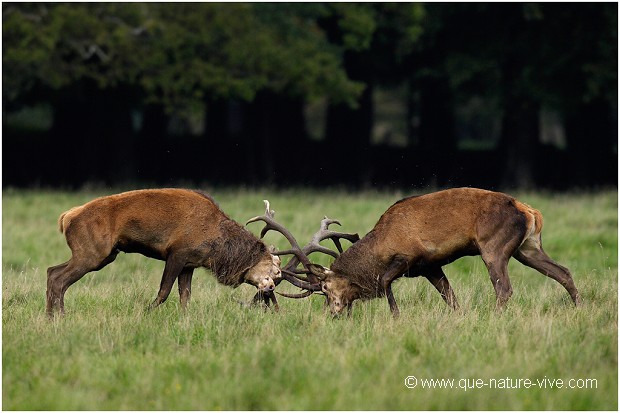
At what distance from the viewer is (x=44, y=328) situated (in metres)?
8.60

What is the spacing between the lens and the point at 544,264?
10312 mm

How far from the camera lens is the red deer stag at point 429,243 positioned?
988 cm

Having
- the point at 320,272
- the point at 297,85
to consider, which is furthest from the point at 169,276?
the point at 297,85

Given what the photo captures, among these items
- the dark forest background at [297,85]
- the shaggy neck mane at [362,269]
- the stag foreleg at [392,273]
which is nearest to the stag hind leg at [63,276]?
the shaggy neck mane at [362,269]

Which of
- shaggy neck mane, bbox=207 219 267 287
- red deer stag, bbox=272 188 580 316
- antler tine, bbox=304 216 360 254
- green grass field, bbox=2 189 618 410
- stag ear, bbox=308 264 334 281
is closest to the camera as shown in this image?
green grass field, bbox=2 189 618 410

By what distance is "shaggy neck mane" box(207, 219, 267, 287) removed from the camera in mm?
10117

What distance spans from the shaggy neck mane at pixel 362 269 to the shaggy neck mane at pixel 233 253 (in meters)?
0.72

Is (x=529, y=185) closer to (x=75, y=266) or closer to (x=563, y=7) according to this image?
(x=563, y=7)

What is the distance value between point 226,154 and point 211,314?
2309 centimetres

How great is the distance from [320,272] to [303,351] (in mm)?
2238

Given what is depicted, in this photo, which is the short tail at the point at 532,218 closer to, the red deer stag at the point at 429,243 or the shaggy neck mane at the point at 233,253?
the red deer stag at the point at 429,243

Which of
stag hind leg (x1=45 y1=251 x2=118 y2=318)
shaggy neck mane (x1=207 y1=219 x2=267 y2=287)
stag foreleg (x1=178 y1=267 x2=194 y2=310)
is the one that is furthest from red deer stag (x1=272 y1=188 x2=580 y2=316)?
stag hind leg (x1=45 y1=251 x2=118 y2=318)

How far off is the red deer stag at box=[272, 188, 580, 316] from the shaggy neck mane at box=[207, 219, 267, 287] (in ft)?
1.18

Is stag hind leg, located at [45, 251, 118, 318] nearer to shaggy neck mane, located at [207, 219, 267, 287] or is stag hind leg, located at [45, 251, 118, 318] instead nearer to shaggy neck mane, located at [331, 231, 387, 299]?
shaggy neck mane, located at [207, 219, 267, 287]
